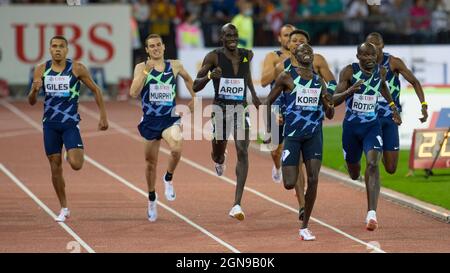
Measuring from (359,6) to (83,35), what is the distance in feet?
22.3

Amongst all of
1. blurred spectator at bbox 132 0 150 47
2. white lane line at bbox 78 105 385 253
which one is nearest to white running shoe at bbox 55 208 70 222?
white lane line at bbox 78 105 385 253

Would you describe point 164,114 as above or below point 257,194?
above

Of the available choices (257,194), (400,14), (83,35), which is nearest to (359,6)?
(400,14)

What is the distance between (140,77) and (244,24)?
650 inches

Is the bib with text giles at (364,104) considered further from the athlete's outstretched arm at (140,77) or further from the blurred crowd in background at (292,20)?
the blurred crowd in background at (292,20)

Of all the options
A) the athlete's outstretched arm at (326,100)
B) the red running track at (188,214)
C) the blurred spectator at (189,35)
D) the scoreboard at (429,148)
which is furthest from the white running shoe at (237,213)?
the blurred spectator at (189,35)

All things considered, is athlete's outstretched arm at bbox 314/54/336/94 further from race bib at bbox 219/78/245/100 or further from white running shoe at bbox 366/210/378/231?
white running shoe at bbox 366/210/378/231

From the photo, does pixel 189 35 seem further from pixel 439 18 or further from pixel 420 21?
pixel 439 18

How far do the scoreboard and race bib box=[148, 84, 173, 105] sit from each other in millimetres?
4812

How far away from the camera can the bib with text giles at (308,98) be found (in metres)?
14.3

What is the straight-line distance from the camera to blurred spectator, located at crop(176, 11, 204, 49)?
108 ft

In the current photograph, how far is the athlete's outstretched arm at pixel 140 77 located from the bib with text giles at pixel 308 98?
2.26 meters
